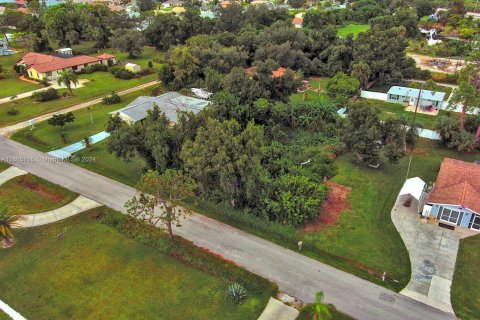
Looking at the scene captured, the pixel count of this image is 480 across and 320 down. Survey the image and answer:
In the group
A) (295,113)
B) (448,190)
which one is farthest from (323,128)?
(448,190)

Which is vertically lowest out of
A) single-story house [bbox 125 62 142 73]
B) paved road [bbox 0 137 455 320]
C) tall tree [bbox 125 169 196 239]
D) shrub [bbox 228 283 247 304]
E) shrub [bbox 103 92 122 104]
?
paved road [bbox 0 137 455 320]

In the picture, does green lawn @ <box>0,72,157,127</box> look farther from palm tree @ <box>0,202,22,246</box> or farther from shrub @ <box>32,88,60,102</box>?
palm tree @ <box>0,202,22,246</box>

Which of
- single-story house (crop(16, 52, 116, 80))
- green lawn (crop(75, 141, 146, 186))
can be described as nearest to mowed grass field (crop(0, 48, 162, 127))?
single-story house (crop(16, 52, 116, 80))

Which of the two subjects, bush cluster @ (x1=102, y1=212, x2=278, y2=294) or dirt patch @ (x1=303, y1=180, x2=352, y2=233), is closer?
bush cluster @ (x1=102, y1=212, x2=278, y2=294)

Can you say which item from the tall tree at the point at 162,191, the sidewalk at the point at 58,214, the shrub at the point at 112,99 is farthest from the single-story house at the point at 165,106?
the tall tree at the point at 162,191

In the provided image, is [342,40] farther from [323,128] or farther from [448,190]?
[448,190]

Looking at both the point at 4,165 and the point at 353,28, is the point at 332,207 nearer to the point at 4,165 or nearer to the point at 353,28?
the point at 4,165
